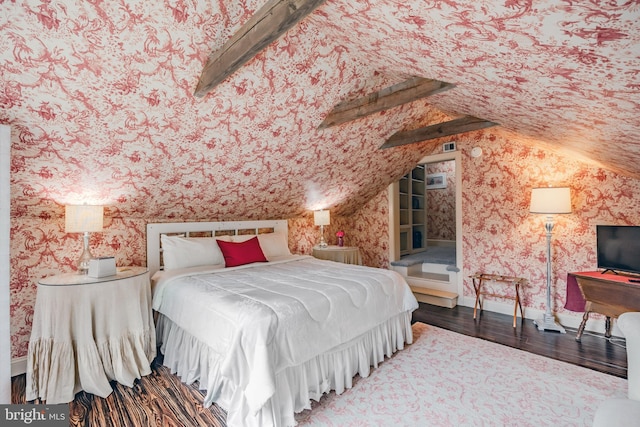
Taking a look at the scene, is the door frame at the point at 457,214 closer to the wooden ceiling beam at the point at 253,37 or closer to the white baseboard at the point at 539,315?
the white baseboard at the point at 539,315

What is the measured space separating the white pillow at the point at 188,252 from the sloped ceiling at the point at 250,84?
1.24 feet

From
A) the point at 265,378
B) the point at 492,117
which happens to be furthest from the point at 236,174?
the point at 492,117

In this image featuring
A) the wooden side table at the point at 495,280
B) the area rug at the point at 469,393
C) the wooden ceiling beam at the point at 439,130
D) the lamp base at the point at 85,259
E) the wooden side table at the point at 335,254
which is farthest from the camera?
the wooden side table at the point at 335,254

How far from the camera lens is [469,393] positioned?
2037 millimetres

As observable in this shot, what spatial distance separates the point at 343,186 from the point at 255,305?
A: 275cm

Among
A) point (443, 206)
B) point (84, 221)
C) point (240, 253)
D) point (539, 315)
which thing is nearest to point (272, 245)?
point (240, 253)

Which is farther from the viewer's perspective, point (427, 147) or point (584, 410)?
point (427, 147)

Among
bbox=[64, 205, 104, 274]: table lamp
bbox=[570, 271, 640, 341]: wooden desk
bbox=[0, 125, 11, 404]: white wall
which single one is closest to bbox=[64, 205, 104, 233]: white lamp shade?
bbox=[64, 205, 104, 274]: table lamp

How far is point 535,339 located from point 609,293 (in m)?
0.76

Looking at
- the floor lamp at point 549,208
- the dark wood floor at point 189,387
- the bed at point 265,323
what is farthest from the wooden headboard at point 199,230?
the floor lamp at point 549,208

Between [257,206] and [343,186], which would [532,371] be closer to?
[343,186]

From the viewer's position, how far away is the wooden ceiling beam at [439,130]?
3152mm

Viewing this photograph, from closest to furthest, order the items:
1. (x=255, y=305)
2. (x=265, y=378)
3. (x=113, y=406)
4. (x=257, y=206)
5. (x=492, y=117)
Answer: (x=265, y=378), (x=255, y=305), (x=113, y=406), (x=492, y=117), (x=257, y=206)

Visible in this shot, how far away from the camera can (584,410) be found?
186cm
